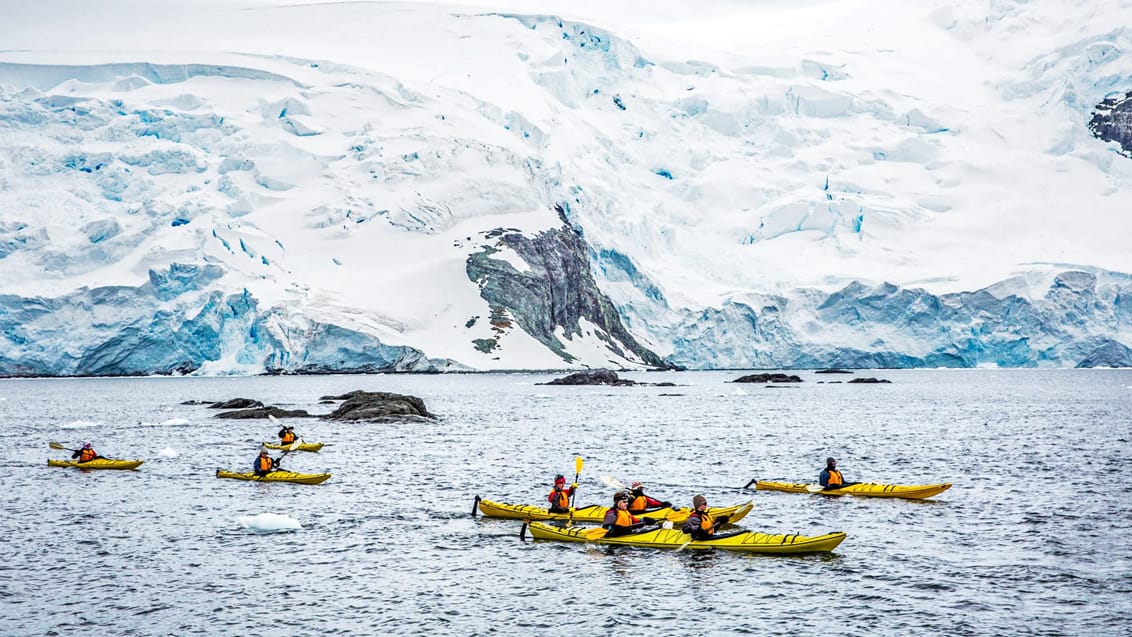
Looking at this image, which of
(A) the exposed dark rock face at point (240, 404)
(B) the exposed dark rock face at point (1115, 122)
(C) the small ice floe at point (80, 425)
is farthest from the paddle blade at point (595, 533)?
(B) the exposed dark rock face at point (1115, 122)

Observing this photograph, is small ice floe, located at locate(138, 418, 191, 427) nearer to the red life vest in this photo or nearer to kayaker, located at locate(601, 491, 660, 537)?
the red life vest

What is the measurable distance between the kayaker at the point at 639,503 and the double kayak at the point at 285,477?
43.2 feet

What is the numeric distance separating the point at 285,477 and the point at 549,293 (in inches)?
4524

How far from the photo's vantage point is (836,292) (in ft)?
469

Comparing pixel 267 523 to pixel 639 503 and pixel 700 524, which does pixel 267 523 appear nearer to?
pixel 639 503

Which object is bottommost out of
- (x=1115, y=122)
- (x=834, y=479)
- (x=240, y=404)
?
(x=834, y=479)

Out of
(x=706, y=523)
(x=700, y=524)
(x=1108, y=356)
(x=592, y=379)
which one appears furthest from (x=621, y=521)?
(x=1108, y=356)

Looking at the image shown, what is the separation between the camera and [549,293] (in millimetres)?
153000

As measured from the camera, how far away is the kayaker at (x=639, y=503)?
29219 mm

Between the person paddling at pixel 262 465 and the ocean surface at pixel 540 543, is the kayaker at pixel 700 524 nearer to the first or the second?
the ocean surface at pixel 540 543

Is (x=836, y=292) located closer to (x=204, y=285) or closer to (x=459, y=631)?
(x=204, y=285)

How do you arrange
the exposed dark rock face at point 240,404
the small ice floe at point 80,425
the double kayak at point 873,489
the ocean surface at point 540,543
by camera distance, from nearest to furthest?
the ocean surface at point 540,543
the double kayak at point 873,489
the small ice floe at point 80,425
the exposed dark rock face at point 240,404

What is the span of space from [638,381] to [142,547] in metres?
98.9

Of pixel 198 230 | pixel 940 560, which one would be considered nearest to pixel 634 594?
pixel 940 560
